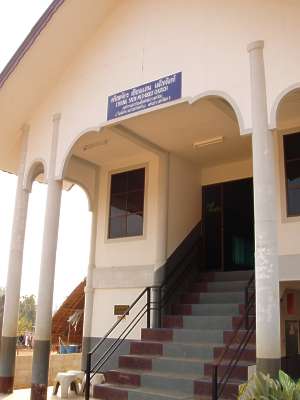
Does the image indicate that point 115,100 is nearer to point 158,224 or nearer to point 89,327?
point 158,224

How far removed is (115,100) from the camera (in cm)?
850

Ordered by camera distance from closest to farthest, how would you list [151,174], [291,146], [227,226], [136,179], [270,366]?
[270,366], [291,146], [151,174], [136,179], [227,226]

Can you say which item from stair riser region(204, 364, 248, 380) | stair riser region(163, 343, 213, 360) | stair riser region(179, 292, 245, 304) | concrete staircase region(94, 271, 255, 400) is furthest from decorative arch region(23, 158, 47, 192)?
stair riser region(204, 364, 248, 380)

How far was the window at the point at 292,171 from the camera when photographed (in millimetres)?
8562

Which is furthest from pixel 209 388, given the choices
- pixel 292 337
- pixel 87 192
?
pixel 87 192

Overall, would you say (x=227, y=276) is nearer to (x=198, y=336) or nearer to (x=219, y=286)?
(x=219, y=286)

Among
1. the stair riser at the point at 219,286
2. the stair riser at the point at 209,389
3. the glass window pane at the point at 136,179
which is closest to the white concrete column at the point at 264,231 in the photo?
the stair riser at the point at 209,389

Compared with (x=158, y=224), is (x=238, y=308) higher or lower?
lower

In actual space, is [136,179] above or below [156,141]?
below

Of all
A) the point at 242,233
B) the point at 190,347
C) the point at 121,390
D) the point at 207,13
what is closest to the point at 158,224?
the point at 242,233

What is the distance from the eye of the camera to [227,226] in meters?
11.4

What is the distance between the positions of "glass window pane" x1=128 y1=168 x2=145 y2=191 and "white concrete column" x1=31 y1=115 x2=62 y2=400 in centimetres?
242

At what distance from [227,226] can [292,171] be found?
2.96 metres

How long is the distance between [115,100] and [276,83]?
9.66 feet
